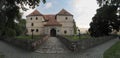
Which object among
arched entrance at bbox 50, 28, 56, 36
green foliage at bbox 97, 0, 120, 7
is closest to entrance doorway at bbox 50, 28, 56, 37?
arched entrance at bbox 50, 28, 56, 36

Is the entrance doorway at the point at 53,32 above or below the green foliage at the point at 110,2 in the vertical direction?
below

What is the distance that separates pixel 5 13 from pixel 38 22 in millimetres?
57224

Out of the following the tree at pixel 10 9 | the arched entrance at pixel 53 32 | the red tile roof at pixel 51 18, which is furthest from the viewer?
the red tile roof at pixel 51 18

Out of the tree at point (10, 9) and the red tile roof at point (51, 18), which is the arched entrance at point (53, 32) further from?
the tree at point (10, 9)

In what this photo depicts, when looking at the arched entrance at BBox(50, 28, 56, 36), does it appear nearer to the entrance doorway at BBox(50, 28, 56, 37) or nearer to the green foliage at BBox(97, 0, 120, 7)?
the entrance doorway at BBox(50, 28, 56, 37)

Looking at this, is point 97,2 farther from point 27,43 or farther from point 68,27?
point 68,27

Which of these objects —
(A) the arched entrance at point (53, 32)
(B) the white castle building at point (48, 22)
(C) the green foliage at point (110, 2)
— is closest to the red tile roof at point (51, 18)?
(B) the white castle building at point (48, 22)

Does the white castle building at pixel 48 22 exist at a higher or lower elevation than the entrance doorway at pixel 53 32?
higher

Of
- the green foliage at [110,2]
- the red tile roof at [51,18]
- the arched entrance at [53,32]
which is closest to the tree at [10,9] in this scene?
the green foliage at [110,2]

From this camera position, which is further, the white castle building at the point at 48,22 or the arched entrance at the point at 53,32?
the white castle building at the point at 48,22

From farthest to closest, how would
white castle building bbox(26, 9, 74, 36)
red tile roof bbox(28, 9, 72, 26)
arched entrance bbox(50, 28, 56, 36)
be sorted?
white castle building bbox(26, 9, 74, 36) < red tile roof bbox(28, 9, 72, 26) < arched entrance bbox(50, 28, 56, 36)

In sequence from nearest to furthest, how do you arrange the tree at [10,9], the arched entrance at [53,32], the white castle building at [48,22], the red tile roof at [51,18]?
the tree at [10,9] < the arched entrance at [53,32] < the red tile roof at [51,18] < the white castle building at [48,22]

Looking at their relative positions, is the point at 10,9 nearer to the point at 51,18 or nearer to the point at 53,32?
the point at 53,32

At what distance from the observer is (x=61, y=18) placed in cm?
8819
